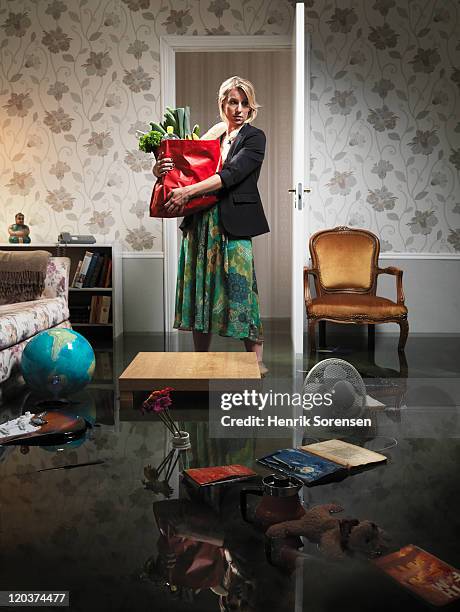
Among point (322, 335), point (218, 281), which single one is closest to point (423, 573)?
point (218, 281)

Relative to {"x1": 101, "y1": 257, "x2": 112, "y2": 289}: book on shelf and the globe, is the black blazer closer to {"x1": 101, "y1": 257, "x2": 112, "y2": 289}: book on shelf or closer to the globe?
the globe

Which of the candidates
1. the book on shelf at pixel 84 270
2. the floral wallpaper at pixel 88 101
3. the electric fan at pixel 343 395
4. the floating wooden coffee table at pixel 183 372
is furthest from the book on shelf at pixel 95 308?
the electric fan at pixel 343 395

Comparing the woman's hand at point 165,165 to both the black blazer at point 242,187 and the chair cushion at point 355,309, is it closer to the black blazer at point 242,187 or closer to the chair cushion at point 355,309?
the black blazer at point 242,187

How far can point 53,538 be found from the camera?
1654 mm

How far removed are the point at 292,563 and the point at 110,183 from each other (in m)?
4.41

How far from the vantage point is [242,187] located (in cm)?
356

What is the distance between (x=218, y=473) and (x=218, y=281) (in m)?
1.69

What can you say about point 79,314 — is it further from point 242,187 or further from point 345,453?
point 345,453

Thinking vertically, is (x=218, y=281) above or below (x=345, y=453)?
above

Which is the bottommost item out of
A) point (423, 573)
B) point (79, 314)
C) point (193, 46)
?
point (423, 573)

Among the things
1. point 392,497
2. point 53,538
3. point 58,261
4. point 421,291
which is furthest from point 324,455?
point 421,291

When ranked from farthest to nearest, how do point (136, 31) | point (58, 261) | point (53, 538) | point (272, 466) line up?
point (136, 31), point (58, 261), point (272, 466), point (53, 538)

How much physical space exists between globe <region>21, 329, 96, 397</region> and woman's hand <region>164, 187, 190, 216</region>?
35.4 inches

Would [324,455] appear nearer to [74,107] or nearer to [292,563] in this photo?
[292,563]
